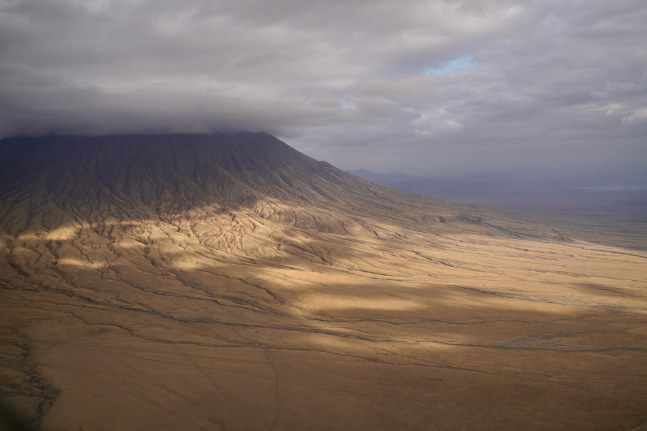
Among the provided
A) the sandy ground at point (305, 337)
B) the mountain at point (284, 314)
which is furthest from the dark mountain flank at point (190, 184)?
the sandy ground at point (305, 337)

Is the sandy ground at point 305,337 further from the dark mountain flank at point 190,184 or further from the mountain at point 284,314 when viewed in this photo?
the dark mountain flank at point 190,184

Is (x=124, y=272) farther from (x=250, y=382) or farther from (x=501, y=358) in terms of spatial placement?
(x=501, y=358)

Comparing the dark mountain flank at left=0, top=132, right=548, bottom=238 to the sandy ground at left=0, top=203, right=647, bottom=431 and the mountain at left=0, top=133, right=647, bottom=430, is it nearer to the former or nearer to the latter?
the mountain at left=0, top=133, right=647, bottom=430

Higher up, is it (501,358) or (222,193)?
(222,193)

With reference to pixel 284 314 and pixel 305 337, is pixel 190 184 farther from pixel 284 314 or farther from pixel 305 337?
pixel 305 337

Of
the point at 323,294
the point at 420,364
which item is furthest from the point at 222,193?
the point at 420,364

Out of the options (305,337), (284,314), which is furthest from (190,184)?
(305,337)
